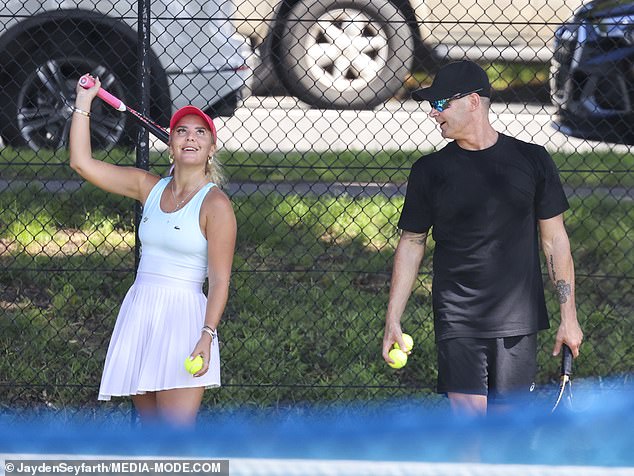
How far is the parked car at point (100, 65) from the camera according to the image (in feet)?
22.9

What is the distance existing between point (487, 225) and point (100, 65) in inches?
139

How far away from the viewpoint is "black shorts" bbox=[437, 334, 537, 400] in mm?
4242

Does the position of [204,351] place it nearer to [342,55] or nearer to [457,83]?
[457,83]

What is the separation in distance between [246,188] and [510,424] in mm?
5499

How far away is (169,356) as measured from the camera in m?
4.16

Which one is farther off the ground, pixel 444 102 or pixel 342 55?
pixel 342 55

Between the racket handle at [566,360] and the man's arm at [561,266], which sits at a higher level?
the man's arm at [561,266]

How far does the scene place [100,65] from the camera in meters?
7.07

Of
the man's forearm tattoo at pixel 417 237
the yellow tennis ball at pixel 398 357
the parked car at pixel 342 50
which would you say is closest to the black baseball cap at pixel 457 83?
the man's forearm tattoo at pixel 417 237

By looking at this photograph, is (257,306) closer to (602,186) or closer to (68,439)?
(602,186)

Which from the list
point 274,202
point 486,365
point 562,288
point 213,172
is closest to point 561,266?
point 562,288

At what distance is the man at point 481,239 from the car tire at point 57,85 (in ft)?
10.4

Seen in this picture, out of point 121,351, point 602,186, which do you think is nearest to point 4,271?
point 121,351

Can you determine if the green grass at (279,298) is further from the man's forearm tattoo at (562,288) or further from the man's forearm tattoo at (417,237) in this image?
the man's forearm tattoo at (562,288)
